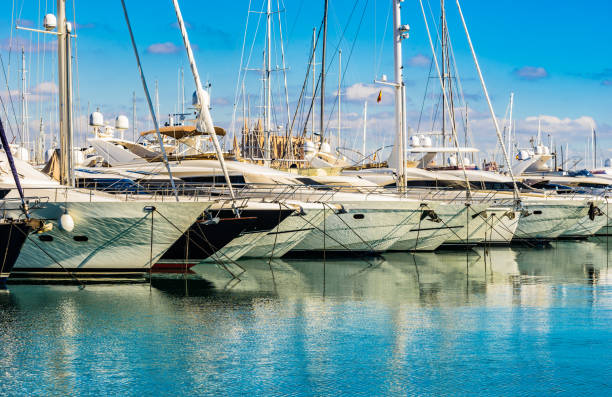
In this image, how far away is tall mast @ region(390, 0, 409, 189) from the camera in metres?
30.2

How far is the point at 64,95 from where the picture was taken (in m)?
22.6

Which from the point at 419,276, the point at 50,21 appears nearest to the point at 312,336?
the point at 419,276

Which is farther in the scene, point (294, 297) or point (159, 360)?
point (294, 297)

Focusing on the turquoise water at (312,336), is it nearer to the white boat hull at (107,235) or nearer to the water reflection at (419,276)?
the water reflection at (419,276)

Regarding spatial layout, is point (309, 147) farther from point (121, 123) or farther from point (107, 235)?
point (107, 235)

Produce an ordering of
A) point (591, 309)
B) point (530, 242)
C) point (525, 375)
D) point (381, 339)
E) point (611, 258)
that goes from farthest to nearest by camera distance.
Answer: point (530, 242), point (611, 258), point (591, 309), point (381, 339), point (525, 375)

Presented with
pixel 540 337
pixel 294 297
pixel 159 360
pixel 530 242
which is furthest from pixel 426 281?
pixel 530 242

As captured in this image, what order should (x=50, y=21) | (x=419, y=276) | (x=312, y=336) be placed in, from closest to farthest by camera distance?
(x=312, y=336) < (x=50, y=21) < (x=419, y=276)

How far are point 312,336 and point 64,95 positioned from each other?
11.9m

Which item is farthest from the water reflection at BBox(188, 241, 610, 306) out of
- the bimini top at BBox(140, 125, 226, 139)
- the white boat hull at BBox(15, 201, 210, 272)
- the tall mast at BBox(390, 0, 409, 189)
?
the bimini top at BBox(140, 125, 226, 139)

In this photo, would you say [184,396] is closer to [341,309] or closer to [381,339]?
[381,339]

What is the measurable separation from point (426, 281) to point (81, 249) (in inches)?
425

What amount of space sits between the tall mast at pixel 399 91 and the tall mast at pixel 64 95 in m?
13.3

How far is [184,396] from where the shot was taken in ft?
38.6
